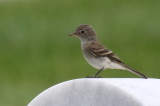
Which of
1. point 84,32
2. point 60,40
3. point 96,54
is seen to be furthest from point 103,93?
point 60,40

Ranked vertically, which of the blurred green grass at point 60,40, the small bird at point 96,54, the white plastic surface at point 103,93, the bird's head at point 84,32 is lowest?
the blurred green grass at point 60,40

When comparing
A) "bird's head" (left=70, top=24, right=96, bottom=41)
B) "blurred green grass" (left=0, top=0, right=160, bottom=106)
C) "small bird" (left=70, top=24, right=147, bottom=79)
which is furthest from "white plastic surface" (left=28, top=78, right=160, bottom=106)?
"blurred green grass" (left=0, top=0, right=160, bottom=106)

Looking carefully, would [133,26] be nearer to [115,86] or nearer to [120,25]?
[120,25]

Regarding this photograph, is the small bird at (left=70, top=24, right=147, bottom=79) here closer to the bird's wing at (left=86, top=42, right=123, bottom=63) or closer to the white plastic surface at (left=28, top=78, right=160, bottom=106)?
the bird's wing at (left=86, top=42, right=123, bottom=63)

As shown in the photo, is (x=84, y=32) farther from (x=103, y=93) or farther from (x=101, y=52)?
(x=103, y=93)

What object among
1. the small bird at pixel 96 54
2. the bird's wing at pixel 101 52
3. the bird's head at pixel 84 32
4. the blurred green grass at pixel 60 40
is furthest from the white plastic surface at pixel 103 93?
the blurred green grass at pixel 60 40

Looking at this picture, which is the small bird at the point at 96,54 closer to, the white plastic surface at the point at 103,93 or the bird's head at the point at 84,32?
the bird's head at the point at 84,32
